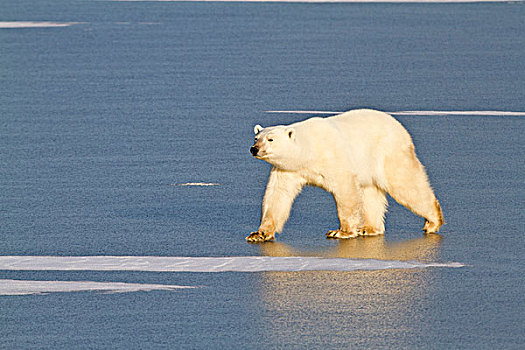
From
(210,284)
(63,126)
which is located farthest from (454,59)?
(210,284)

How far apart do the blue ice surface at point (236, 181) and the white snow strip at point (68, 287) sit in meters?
0.13

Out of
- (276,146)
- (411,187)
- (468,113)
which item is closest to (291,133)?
(276,146)

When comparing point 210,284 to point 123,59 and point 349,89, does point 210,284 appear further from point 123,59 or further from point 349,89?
point 123,59

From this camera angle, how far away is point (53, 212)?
476 inches

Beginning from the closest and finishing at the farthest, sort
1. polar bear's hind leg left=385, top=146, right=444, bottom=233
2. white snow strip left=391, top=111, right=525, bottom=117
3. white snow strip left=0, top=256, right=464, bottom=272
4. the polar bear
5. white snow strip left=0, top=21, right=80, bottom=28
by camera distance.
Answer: white snow strip left=0, top=256, right=464, bottom=272 → the polar bear → polar bear's hind leg left=385, top=146, right=444, bottom=233 → white snow strip left=391, top=111, right=525, bottom=117 → white snow strip left=0, top=21, right=80, bottom=28

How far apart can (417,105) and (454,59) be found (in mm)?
6562

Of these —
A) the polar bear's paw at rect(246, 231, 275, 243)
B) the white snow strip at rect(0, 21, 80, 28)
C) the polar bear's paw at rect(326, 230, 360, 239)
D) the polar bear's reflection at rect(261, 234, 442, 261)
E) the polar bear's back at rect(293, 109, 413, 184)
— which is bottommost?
the polar bear's reflection at rect(261, 234, 442, 261)

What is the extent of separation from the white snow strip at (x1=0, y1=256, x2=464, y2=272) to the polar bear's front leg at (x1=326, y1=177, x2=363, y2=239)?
92 cm

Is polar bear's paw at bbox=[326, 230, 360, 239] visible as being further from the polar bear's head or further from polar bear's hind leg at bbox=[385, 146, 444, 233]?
the polar bear's head

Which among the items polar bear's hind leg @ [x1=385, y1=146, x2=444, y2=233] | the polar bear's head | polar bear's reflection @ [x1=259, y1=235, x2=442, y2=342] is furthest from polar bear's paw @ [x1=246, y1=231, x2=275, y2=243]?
polar bear's hind leg @ [x1=385, y1=146, x2=444, y2=233]

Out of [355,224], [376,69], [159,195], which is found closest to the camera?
[355,224]

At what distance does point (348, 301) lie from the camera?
28.5 ft

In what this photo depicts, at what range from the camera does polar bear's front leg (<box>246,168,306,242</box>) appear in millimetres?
10875

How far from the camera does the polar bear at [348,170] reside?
10.8m
